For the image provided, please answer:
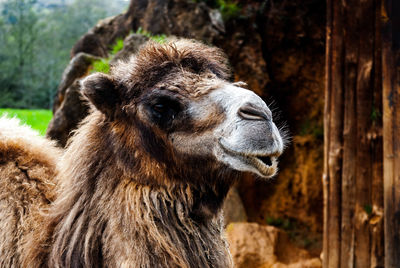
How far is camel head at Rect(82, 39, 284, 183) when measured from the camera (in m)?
2.33

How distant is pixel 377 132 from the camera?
545 centimetres

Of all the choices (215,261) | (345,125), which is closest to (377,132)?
(345,125)

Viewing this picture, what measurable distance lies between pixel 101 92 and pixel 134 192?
64cm

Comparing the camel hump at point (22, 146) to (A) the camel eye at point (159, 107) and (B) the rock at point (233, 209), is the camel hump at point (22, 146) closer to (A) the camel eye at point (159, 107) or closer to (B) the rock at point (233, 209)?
(A) the camel eye at point (159, 107)

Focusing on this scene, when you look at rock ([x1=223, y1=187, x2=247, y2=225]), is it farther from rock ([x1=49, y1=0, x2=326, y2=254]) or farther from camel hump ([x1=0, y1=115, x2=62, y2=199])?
camel hump ([x1=0, y1=115, x2=62, y2=199])

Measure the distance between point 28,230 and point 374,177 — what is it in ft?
13.7

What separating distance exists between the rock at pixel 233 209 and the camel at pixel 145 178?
495 centimetres

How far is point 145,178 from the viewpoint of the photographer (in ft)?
8.68

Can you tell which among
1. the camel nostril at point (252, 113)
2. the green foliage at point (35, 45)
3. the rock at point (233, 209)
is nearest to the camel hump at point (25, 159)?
the camel nostril at point (252, 113)

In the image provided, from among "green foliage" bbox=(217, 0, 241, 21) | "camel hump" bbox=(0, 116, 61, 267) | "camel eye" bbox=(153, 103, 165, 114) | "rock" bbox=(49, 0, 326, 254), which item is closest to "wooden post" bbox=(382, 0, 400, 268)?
"camel eye" bbox=(153, 103, 165, 114)

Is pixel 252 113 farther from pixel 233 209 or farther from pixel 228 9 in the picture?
pixel 228 9

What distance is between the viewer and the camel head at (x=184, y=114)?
233 centimetres

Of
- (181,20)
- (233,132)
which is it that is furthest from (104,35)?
(233,132)

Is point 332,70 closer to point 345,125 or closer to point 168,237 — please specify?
point 345,125
